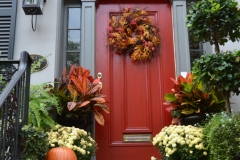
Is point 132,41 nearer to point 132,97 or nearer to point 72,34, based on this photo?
point 132,97

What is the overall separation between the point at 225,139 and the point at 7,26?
10.3 ft

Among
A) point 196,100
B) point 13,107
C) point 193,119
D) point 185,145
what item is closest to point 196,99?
point 196,100

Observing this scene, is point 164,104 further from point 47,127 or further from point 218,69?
point 47,127

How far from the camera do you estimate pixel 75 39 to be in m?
4.75

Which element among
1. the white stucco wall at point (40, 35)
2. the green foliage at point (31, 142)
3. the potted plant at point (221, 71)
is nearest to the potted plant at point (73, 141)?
the green foliage at point (31, 142)

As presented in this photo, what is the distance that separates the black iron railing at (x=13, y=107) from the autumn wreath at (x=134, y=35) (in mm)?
1869

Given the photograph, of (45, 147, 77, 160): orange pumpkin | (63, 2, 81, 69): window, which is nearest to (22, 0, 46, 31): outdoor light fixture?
(63, 2, 81, 69): window

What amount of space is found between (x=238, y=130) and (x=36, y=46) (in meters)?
2.79

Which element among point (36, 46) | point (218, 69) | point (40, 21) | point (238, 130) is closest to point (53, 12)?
point (40, 21)

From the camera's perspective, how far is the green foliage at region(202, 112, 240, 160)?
8.92 ft

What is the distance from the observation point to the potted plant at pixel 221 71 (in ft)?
10.6

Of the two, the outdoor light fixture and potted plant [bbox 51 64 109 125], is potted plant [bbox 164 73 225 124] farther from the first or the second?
the outdoor light fixture

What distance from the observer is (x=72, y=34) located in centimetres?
478

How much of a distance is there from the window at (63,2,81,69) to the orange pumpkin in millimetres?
1837
